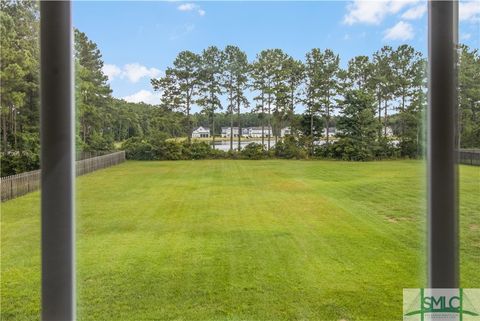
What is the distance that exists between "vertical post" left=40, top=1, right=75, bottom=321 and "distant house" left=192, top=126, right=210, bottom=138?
43 centimetres

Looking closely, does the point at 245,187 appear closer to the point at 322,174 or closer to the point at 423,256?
the point at 322,174

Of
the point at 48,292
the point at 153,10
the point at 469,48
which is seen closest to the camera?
the point at 48,292

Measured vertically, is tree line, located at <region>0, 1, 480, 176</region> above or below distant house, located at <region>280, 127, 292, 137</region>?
above

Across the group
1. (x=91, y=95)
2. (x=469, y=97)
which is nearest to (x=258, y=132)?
(x=91, y=95)

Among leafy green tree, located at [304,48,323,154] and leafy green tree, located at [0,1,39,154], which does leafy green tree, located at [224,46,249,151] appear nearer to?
leafy green tree, located at [304,48,323,154]

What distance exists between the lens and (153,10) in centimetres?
125

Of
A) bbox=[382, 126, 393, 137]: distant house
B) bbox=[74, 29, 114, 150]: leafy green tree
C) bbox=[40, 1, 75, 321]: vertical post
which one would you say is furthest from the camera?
bbox=[382, 126, 393, 137]: distant house

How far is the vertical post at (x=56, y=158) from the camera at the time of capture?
1.00m

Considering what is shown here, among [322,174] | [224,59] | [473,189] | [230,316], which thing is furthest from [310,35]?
[230,316]

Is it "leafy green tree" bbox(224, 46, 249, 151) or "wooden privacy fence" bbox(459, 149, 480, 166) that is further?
"leafy green tree" bbox(224, 46, 249, 151)

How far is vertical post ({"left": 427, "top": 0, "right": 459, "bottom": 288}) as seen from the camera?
1.02m

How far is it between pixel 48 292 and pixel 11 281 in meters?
0.16

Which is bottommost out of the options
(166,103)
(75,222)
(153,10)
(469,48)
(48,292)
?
(48,292)

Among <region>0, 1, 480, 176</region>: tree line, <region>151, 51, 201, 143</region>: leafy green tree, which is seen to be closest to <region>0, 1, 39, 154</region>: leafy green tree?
<region>0, 1, 480, 176</region>: tree line
